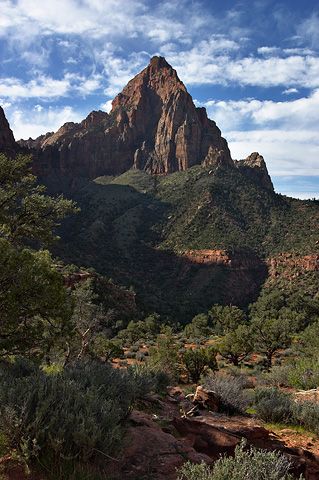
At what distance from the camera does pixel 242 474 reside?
10.3 feet

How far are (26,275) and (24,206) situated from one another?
10.1 ft

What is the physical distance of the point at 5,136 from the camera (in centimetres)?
9756

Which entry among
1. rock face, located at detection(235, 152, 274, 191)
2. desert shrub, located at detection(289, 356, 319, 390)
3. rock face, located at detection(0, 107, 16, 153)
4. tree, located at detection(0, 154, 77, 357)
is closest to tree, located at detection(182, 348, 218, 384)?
desert shrub, located at detection(289, 356, 319, 390)

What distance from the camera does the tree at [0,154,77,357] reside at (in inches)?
260

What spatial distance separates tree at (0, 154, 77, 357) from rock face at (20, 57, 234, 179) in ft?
343

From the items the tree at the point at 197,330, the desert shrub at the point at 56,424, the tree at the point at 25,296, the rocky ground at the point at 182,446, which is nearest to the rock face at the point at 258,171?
the tree at the point at 197,330

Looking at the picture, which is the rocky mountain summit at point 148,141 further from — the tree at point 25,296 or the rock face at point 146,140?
the tree at point 25,296

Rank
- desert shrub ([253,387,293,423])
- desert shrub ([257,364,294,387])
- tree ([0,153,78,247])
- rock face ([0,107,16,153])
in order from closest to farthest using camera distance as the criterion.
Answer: desert shrub ([253,387,293,423]) < tree ([0,153,78,247]) < desert shrub ([257,364,294,387]) < rock face ([0,107,16,153])

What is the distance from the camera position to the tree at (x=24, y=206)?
841 centimetres

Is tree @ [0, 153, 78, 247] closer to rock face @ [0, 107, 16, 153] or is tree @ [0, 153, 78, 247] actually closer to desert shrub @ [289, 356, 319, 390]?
desert shrub @ [289, 356, 319, 390]

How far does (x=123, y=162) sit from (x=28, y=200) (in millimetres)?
129160

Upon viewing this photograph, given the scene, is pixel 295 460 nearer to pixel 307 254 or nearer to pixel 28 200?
pixel 28 200

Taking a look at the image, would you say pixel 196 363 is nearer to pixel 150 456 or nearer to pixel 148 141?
pixel 150 456

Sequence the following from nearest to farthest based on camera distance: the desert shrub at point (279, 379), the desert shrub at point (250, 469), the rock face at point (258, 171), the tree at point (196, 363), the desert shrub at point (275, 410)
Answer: the desert shrub at point (250, 469)
the desert shrub at point (275, 410)
the desert shrub at point (279, 379)
the tree at point (196, 363)
the rock face at point (258, 171)
